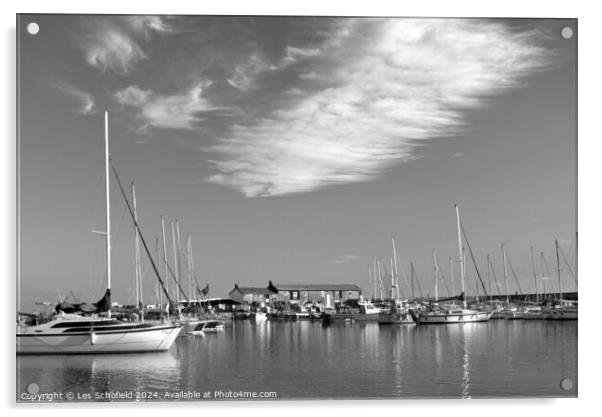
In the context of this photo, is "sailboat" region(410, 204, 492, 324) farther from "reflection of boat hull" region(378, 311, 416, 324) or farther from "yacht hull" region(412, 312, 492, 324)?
"reflection of boat hull" region(378, 311, 416, 324)

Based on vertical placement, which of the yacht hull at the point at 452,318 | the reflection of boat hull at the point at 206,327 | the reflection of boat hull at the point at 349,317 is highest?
the reflection of boat hull at the point at 206,327

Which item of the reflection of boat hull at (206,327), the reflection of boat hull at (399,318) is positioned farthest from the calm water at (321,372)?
the reflection of boat hull at (399,318)

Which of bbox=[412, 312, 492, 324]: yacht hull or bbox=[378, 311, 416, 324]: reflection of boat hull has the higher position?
bbox=[412, 312, 492, 324]: yacht hull

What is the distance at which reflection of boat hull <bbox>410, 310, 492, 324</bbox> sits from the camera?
30719 mm

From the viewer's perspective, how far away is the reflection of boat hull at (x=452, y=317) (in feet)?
101

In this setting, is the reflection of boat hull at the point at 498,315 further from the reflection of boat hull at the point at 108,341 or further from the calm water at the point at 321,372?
the reflection of boat hull at the point at 108,341

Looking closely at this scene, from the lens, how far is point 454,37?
8.20 metres

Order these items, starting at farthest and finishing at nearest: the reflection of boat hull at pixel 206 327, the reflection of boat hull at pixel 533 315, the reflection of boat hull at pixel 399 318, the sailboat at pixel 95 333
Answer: the reflection of boat hull at pixel 399 318 → the reflection of boat hull at pixel 533 315 → the reflection of boat hull at pixel 206 327 → the sailboat at pixel 95 333

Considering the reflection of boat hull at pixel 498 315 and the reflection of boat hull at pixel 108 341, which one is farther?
the reflection of boat hull at pixel 498 315

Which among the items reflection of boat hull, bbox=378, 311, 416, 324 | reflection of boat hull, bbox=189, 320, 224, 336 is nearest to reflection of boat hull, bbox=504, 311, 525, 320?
reflection of boat hull, bbox=378, 311, 416, 324

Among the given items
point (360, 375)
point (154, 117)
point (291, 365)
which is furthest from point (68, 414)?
point (291, 365)

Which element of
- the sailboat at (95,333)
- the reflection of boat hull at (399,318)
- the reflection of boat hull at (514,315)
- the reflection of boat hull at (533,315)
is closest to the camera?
the sailboat at (95,333)

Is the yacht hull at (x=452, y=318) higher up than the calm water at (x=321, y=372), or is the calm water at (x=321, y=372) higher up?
the calm water at (x=321, y=372)

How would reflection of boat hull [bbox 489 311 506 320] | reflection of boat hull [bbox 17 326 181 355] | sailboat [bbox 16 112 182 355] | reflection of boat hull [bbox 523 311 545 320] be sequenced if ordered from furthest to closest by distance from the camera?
reflection of boat hull [bbox 489 311 506 320] → reflection of boat hull [bbox 523 311 545 320] → reflection of boat hull [bbox 17 326 181 355] → sailboat [bbox 16 112 182 355]
